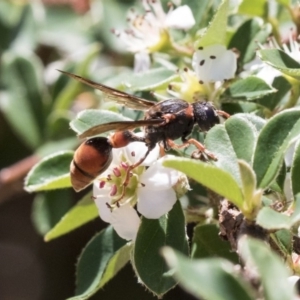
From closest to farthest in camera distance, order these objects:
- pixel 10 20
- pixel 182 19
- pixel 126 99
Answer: pixel 126 99 < pixel 182 19 < pixel 10 20

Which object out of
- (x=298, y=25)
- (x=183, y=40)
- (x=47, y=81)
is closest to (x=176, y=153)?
(x=183, y=40)

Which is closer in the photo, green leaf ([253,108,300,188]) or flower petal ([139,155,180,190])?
green leaf ([253,108,300,188])

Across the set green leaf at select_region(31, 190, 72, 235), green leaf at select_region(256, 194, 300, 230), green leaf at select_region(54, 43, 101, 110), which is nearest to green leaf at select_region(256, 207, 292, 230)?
green leaf at select_region(256, 194, 300, 230)

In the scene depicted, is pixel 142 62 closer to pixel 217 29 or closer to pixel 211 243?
pixel 217 29

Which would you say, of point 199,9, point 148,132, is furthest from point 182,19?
point 148,132

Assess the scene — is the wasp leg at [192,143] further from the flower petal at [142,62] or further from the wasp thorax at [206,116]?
the flower petal at [142,62]

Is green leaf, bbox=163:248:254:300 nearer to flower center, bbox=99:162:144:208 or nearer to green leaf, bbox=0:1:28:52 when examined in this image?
flower center, bbox=99:162:144:208
